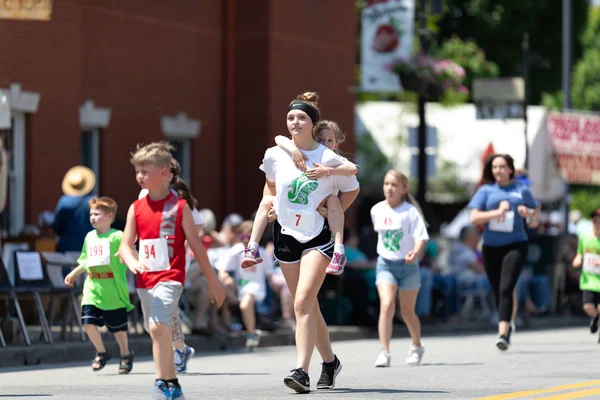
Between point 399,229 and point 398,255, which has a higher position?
point 399,229

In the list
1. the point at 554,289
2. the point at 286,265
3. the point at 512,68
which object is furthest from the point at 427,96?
the point at 512,68

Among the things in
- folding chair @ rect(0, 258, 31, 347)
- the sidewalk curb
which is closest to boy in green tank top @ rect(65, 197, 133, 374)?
the sidewalk curb

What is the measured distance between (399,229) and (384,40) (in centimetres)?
1090

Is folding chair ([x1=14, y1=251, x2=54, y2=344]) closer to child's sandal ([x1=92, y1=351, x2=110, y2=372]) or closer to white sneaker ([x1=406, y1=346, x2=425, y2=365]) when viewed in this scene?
child's sandal ([x1=92, y1=351, x2=110, y2=372])

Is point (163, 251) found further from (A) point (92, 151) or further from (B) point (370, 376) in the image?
(A) point (92, 151)

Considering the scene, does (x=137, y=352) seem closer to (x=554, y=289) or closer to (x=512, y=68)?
(x=554, y=289)

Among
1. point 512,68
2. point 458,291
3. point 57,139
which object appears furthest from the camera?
point 512,68

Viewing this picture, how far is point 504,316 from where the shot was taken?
14945mm

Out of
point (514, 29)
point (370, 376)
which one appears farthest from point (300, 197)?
point (514, 29)

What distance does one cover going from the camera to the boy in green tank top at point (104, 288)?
44.2 feet

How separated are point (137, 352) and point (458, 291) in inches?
322

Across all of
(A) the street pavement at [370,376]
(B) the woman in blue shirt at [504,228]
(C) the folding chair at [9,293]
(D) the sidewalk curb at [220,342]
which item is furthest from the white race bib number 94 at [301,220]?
(C) the folding chair at [9,293]

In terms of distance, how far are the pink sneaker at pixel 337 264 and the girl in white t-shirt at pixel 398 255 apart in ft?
11.1

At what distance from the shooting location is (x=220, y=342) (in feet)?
58.2
